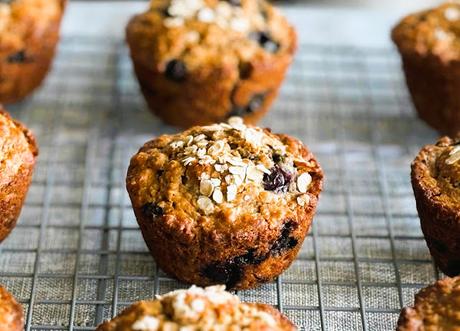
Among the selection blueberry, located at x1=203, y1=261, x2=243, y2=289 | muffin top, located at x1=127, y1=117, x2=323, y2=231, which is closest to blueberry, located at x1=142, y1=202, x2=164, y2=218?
muffin top, located at x1=127, y1=117, x2=323, y2=231

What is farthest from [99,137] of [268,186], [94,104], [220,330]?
[220,330]

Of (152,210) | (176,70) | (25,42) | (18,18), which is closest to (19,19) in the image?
(18,18)

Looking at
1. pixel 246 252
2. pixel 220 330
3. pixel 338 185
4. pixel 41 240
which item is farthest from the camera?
pixel 338 185

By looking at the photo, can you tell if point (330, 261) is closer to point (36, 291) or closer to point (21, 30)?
point (36, 291)

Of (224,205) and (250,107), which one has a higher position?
(224,205)

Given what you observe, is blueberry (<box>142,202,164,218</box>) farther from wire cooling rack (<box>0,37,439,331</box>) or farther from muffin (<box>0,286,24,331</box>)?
muffin (<box>0,286,24,331</box>)

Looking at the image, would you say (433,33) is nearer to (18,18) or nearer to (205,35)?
(205,35)
